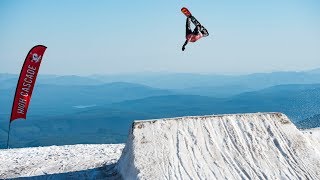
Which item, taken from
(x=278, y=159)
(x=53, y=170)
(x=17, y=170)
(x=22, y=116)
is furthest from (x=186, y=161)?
(x=22, y=116)

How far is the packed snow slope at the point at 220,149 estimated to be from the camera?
1767 cm

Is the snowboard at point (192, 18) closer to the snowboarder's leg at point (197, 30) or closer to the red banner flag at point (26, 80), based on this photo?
the snowboarder's leg at point (197, 30)

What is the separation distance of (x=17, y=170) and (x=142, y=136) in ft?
32.5

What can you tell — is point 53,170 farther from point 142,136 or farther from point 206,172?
point 206,172

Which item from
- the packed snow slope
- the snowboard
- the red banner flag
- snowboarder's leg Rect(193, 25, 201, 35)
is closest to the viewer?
the packed snow slope

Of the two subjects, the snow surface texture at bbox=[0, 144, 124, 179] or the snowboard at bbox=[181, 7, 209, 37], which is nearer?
the snowboard at bbox=[181, 7, 209, 37]

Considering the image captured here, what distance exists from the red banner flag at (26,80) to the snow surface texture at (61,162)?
3242 millimetres

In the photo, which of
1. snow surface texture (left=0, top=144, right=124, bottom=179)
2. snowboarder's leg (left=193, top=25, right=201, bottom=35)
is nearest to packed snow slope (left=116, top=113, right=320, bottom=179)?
snow surface texture (left=0, top=144, right=124, bottom=179)

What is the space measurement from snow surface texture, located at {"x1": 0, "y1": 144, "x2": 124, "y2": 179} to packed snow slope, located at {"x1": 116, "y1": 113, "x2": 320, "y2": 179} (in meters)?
3.14

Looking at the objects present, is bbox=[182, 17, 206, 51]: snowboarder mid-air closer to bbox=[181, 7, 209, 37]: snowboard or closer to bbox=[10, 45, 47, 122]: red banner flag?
bbox=[181, 7, 209, 37]: snowboard

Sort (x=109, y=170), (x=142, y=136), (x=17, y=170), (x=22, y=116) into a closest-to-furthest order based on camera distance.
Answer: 1. (x=142, y=136)
2. (x=109, y=170)
3. (x=17, y=170)
4. (x=22, y=116)

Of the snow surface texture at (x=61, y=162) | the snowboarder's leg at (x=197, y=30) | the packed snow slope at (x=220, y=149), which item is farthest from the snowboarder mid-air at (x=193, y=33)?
the snow surface texture at (x=61, y=162)

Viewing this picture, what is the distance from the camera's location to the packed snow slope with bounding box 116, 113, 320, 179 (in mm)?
17672

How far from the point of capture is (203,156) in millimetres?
18656
